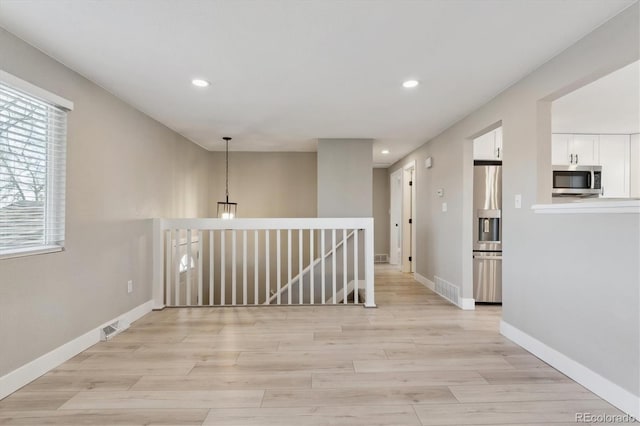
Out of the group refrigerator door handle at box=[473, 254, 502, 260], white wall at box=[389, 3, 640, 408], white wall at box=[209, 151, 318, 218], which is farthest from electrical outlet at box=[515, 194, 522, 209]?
white wall at box=[209, 151, 318, 218]

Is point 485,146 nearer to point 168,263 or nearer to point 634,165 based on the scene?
point 634,165

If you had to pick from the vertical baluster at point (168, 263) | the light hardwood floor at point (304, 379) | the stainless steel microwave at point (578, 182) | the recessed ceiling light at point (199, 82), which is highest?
the recessed ceiling light at point (199, 82)

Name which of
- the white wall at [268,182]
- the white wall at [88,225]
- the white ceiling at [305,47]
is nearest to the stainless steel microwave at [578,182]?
the white ceiling at [305,47]

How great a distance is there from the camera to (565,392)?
200 cm

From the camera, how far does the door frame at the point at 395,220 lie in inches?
287

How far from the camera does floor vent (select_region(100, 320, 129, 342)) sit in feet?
9.35

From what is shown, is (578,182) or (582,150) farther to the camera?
(582,150)

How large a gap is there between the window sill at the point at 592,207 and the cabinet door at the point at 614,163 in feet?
10.6

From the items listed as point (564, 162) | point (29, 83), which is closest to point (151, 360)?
point (29, 83)

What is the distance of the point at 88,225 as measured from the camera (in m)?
2.71

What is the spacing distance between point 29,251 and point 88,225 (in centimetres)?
58

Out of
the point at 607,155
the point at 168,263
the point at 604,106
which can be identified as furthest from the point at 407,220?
the point at 168,263

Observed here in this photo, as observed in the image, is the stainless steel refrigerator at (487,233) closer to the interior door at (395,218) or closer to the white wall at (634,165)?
the white wall at (634,165)

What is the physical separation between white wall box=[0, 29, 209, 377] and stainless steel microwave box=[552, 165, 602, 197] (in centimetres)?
495
